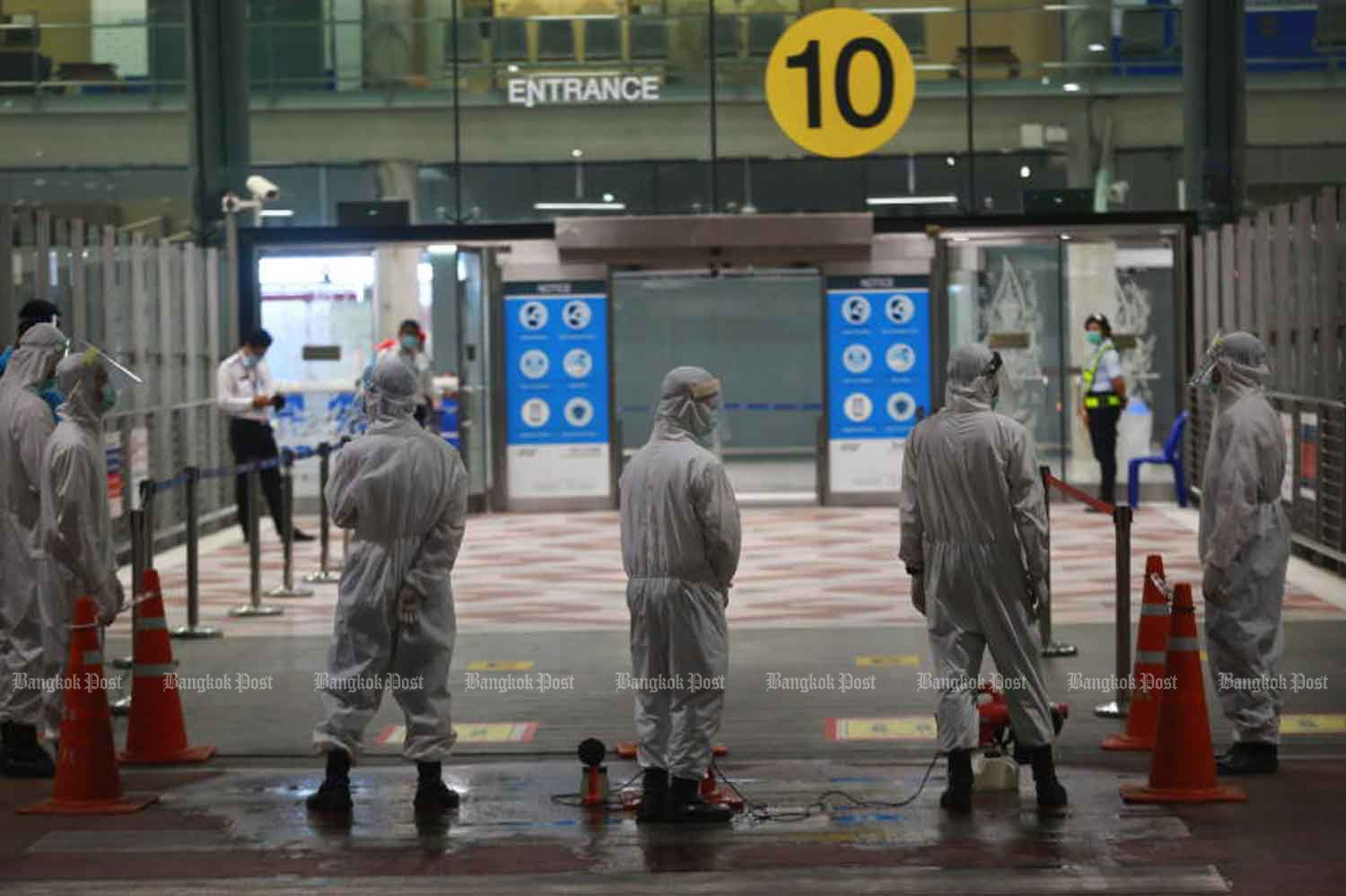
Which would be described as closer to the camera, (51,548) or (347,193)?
(51,548)

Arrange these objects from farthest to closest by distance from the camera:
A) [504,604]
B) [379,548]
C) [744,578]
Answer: [744,578] → [504,604] → [379,548]

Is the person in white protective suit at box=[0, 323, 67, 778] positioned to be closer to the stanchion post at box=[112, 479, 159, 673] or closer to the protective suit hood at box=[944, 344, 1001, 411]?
the stanchion post at box=[112, 479, 159, 673]

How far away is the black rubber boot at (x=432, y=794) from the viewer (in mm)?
8922

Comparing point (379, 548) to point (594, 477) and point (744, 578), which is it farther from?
point (594, 477)

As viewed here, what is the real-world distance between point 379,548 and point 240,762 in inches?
62.0

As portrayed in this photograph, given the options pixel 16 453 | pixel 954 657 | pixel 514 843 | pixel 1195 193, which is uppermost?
pixel 1195 193

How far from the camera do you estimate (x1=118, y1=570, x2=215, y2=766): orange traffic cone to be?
395 inches

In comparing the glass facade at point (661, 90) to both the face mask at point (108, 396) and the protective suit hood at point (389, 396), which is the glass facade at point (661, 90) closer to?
the face mask at point (108, 396)

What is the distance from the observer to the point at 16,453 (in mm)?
Answer: 9953

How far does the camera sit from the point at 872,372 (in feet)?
77.3

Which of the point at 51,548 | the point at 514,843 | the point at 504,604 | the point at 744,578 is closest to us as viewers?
the point at 514,843

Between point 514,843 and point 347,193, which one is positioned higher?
point 347,193

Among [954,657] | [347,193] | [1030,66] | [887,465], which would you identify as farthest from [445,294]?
[954,657]

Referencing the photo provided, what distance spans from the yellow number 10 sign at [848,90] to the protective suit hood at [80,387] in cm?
1454
